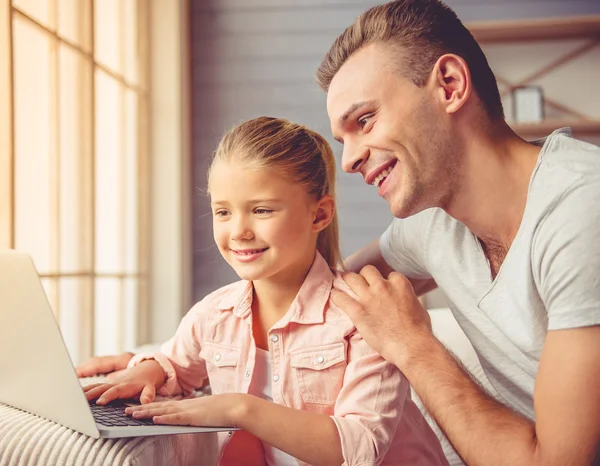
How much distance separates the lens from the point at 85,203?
316cm

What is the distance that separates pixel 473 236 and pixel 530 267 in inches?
11.4

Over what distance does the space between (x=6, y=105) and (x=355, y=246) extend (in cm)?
243

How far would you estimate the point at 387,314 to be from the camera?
4.54 ft

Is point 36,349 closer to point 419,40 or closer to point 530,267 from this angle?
point 530,267

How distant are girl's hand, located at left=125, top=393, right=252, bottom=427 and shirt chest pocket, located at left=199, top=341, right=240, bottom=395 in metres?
0.29

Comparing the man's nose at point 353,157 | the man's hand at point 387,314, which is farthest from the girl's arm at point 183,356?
the man's nose at point 353,157

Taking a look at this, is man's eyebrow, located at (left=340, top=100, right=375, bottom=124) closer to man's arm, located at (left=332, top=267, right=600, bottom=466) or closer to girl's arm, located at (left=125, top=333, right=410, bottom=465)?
man's arm, located at (left=332, top=267, right=600, bottom=466)

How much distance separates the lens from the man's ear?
1.54 meters

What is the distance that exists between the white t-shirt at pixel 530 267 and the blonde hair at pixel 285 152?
27cm

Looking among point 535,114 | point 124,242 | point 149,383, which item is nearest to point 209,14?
point 124,242

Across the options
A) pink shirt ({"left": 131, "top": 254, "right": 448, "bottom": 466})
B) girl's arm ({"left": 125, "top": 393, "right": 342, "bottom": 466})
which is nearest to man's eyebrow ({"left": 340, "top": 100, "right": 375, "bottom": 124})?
pink shirt ({"left": 131, "top": 254, "right": 448, "bottom": 466})

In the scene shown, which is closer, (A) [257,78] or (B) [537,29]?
(B) [537,29]

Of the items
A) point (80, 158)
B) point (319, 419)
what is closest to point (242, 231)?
point (319, 419)

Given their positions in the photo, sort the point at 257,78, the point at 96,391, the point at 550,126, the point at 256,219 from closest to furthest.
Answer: the point at 96,391, the point at 256,219, the point at 550,126, the point at 257,78
